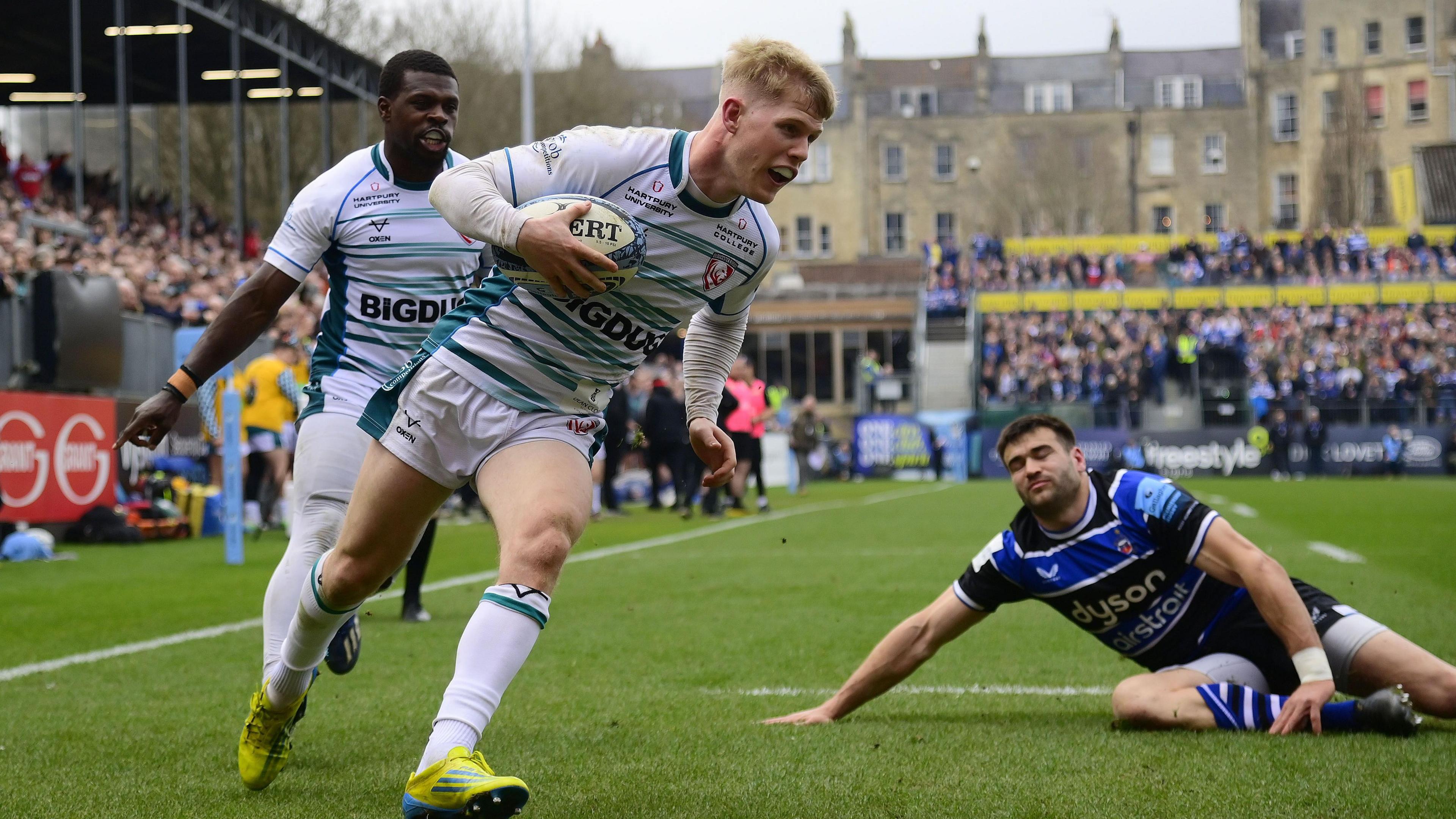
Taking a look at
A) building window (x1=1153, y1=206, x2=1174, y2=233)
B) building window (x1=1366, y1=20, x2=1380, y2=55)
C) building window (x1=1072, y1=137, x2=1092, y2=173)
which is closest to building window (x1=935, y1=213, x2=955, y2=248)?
building window (x1=1072, y1=137, x2=1092, y2=173)

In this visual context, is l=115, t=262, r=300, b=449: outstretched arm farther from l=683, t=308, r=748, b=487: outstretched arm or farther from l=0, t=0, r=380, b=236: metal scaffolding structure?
l=0, t=0, r=380, b=236: metal scaffolding structure

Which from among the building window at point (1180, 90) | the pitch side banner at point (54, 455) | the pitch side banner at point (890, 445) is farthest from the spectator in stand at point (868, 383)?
the building window at point (1180, 90)

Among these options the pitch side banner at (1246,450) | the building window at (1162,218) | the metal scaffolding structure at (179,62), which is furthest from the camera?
the building window at (1162,218)

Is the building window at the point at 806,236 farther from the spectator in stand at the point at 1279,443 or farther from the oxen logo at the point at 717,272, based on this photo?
the oxen logo at the point at 717,272

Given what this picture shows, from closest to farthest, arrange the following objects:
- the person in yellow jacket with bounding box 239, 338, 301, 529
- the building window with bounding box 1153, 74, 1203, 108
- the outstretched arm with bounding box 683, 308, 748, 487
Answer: the outstretched arm with bounding box 683, 308, 748, 487
the person in yellow jacket with bounding box 239, 338, 301, 529
the building window with bounding box 1153, 74, 1203, 108

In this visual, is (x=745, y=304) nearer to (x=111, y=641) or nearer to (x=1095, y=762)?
(x=1095, y=762)

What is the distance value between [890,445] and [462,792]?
39.2 m

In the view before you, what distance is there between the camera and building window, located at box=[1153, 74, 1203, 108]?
79.2m

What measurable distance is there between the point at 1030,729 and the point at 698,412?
1.73 m

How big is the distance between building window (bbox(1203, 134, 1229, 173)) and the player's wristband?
254 feet

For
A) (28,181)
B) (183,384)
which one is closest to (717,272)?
(183,384)

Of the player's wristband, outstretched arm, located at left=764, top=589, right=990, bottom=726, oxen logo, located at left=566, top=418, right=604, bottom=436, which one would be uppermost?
the player's wristband

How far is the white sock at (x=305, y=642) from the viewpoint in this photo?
4.02m

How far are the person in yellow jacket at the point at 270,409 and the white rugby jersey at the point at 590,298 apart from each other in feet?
43.2
